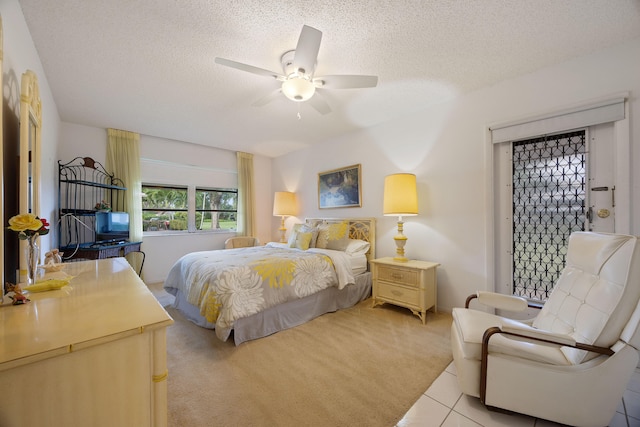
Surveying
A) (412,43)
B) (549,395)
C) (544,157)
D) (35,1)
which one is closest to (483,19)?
(412,43)

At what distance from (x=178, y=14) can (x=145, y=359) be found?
2.14m

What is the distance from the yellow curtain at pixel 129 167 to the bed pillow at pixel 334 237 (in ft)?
10.1

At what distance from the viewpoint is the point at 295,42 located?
6.59 ft

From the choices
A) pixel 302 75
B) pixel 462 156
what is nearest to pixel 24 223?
pixel 302 75

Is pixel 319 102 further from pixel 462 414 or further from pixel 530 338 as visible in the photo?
pixel 462 414

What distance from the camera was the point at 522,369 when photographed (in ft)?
4.56

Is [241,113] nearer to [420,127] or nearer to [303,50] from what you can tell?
[303,50]

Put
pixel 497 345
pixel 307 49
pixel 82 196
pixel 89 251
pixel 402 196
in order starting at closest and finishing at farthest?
pixel 497 345 < pixel 307 49 < pixel 402 196 < pixel 89 251 < pixel 82 196

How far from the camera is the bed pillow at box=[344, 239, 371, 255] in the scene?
3.56 metres

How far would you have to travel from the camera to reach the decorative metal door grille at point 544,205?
7.48ft

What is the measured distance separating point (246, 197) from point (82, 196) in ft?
8.41

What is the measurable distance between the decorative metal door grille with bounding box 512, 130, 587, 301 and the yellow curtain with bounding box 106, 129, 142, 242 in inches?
210

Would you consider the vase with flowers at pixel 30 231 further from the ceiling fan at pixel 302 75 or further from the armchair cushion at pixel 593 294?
the armchair cushion at pixel 593 294

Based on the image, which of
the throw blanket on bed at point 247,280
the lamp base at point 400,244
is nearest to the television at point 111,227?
the throw blanket on bed at point 247,280
